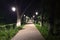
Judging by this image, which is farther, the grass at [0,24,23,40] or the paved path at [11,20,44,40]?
the paved path at [11,20,44,40]

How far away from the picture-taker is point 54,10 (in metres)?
12.6

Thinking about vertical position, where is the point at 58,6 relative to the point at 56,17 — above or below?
above

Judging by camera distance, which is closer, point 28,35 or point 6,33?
point 6,33

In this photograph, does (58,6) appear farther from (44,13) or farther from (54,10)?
(44,13)

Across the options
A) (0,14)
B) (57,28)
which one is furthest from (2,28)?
(0,14)


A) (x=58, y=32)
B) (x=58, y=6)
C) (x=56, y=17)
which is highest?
(x=58, y=6)

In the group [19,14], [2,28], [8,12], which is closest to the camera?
[2,28]

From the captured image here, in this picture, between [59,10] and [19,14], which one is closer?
[59,10]

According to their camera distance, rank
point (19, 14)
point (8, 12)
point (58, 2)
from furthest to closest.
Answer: point (8, 12) < point (19, 14) < point (58, 2)

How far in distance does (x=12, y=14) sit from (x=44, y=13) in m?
13.0

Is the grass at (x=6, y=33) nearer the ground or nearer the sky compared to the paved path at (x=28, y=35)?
nearer the sky

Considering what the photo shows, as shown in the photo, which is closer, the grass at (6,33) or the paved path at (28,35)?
the grass at (6,33)

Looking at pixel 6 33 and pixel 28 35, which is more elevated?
pixel 6 33

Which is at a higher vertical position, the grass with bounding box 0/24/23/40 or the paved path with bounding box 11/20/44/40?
the grass with bounding box 0/24/23/40
